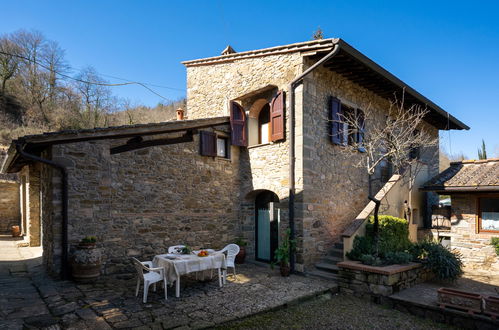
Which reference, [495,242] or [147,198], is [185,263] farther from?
[495,242]

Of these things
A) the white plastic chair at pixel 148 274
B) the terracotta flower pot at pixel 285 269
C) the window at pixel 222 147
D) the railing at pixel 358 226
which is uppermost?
the window at pixel 222 147

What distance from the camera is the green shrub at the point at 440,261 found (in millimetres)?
6867

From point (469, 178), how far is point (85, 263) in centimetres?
1020

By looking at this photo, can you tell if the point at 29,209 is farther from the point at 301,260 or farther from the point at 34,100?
the point at 34,100

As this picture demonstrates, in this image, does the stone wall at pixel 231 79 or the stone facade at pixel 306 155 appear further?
the stone wall at pixel 231 79

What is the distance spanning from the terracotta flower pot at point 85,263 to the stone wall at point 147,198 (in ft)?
1.20

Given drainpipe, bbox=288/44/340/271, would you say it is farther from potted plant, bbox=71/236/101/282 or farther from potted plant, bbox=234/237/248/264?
potted plant, bbox=71/236/101/282

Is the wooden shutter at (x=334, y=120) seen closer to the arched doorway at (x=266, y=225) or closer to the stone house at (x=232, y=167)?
the stone house at (x=232, y=167)


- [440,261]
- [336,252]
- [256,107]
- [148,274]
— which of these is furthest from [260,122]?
[440,261]

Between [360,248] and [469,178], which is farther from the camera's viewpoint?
[469,178]

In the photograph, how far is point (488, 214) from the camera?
864cm

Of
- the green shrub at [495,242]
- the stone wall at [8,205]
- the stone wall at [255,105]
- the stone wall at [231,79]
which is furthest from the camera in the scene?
the stone wall at [8,205]

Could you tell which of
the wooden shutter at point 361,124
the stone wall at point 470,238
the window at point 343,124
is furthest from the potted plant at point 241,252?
the stone wall at point 470,238

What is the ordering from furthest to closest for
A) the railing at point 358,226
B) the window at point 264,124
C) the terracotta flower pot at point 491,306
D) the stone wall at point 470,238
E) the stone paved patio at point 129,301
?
the window at point 264,124, the stone wall at point 470,238, the railing at point 358,226, the terracotta flower pot at point 491,306, the stone paved patio at point 129,301
